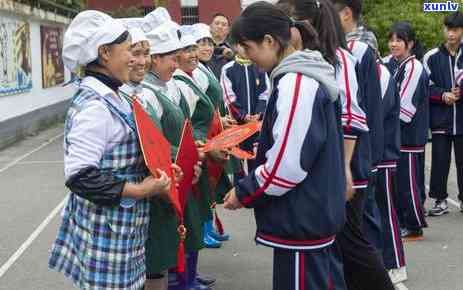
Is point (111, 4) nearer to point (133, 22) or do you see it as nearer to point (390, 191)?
point (390, 191)

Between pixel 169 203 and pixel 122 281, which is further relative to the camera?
pixel 169 203

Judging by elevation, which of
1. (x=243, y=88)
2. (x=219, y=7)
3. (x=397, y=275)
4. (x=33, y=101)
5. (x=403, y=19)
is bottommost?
(x=397, y=275)

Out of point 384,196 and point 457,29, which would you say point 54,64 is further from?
point 384,196

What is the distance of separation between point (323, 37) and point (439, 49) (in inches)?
163

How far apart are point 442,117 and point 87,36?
5.15 m

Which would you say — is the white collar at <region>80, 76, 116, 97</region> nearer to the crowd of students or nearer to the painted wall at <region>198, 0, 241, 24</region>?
the crowd of students

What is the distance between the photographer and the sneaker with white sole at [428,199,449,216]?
7645mm

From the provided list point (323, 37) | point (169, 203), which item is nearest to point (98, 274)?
point (169, 203)

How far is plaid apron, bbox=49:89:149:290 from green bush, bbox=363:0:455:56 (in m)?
17.8

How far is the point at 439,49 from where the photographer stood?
7.36 metres

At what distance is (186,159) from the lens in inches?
148

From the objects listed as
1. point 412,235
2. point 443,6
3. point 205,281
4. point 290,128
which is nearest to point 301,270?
point 290,128

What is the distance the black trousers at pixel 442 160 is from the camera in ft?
24.8

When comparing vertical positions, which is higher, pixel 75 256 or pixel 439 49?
pixel 439 49
